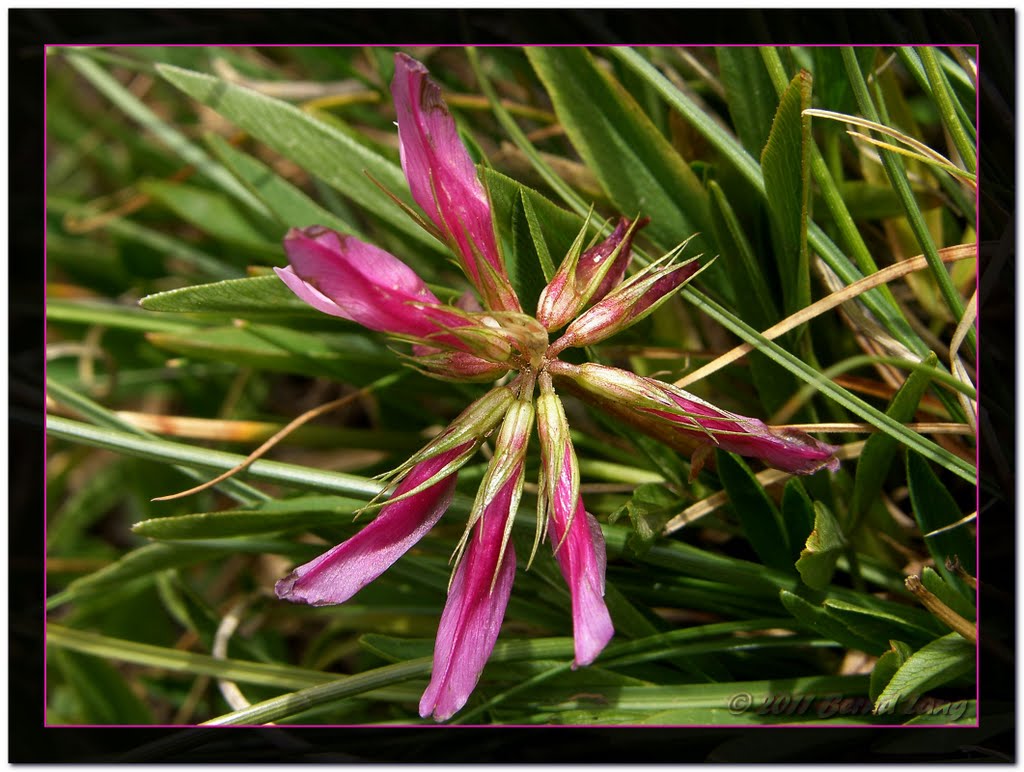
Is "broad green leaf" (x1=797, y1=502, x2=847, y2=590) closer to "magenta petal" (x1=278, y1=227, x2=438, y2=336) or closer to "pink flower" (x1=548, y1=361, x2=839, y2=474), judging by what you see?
"pink flower" (x1=548, y1=361, x2=839, y2=474)

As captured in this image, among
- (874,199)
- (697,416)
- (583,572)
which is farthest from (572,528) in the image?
(874,199)

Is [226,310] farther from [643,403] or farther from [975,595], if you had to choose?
[975,595]

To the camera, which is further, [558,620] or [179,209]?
[179,209]

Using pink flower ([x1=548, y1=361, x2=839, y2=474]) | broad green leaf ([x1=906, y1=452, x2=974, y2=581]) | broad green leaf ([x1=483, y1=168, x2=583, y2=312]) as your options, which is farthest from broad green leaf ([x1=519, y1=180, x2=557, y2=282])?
broad green leaf ([x1=906, y1=452, x2=974, y2=581])

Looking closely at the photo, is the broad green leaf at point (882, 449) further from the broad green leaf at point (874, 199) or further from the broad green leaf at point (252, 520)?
the broad green leaf at point (252, 520)

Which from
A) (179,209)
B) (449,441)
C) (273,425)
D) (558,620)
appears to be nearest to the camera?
(449,441)

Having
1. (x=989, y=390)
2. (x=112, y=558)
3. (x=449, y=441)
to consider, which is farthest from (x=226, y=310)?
(x=989, y=390)
